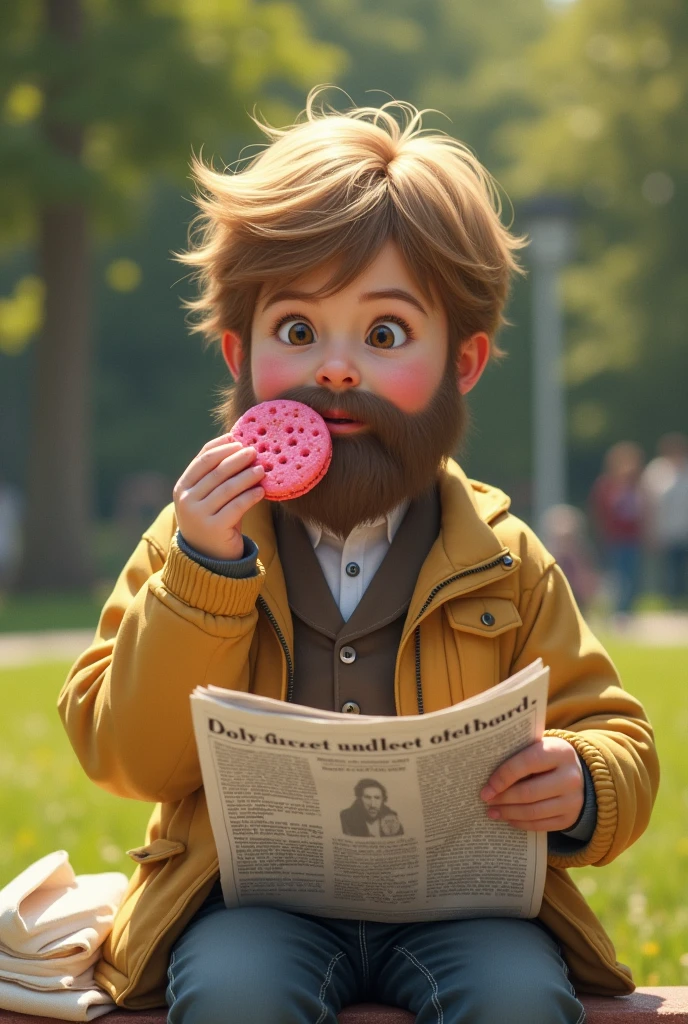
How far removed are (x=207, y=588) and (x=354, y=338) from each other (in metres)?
0.56

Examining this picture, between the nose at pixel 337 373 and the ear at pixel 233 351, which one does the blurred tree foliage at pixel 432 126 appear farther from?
the nose at pixel 337 373

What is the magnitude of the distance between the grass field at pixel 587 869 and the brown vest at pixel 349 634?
120 centimetres

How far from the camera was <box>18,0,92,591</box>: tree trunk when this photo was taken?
60.3ft

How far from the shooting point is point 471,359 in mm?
2801

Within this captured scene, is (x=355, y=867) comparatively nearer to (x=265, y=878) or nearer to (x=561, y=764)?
(x=265, y=878)

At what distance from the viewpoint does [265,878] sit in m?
2.31

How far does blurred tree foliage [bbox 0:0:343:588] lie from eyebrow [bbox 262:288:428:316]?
1375cm

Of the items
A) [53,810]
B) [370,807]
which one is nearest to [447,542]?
[370,807]

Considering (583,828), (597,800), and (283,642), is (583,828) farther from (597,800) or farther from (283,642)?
(283,642)

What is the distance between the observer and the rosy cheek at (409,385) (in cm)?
255

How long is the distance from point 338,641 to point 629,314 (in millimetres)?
23334

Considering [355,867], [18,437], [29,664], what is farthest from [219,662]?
[18,437]

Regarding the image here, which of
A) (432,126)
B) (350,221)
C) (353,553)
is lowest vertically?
(353,553)

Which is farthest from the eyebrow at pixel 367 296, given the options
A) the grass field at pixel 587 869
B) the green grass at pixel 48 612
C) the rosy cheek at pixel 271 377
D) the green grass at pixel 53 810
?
the green grass at pixel 48 612
